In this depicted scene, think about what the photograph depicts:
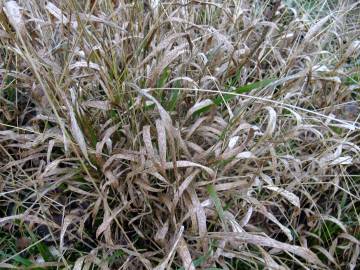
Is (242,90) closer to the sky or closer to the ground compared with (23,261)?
closer to the sky

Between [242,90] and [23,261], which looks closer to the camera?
[23,261]

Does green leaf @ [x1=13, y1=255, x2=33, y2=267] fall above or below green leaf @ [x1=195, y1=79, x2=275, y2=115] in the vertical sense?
below

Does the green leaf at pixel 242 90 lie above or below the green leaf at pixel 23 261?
above

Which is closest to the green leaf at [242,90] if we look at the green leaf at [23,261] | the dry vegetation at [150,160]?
the dry vegetation at [150,160]

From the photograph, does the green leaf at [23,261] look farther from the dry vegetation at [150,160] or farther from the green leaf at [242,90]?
the green leaf at [242,90]

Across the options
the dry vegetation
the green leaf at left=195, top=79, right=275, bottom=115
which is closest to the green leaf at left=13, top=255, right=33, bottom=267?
the dry vegetation

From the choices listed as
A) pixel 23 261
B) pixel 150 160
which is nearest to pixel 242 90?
pixel 150 160

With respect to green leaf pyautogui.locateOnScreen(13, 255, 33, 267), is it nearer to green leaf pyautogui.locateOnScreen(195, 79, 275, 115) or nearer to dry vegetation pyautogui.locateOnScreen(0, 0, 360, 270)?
dry vegetation pyautogui.locateOnScreen(0, 0, 360, 270)

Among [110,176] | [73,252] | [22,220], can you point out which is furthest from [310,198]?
[22,220]

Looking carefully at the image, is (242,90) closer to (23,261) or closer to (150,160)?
(150,160)
